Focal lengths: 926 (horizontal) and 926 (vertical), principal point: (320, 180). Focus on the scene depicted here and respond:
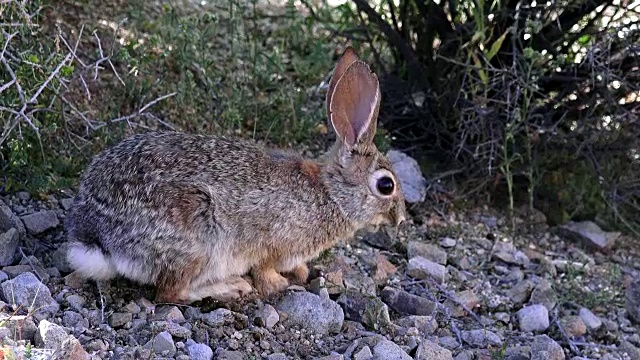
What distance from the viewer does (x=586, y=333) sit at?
5051mm

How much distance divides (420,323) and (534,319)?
71 centimetres

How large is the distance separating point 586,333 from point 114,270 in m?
2.56

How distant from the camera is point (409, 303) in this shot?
4840 millimetres

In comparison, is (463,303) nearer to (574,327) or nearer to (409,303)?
(409,303)

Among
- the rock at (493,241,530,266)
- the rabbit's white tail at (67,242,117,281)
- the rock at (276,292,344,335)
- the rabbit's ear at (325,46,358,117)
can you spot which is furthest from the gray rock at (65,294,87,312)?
the rock at (493,241,530,266)

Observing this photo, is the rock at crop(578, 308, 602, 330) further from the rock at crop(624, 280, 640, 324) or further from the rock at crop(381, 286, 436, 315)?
the rock at crop(381, 286, 436, 315)

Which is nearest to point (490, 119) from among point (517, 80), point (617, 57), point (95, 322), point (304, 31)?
point (517, 80)

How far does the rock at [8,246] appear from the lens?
4316mm

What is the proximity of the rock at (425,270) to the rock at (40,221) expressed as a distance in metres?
1.94

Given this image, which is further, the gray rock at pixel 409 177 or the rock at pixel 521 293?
the gray rock at pixel 409 177

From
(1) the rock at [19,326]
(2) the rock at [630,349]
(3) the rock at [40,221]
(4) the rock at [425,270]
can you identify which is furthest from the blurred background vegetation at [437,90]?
(1) the rock at [19,326]

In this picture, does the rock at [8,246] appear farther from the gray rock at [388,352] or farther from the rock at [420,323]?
the rock at [420,323]

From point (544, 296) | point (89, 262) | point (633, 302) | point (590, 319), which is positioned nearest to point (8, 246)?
point (89, 262)

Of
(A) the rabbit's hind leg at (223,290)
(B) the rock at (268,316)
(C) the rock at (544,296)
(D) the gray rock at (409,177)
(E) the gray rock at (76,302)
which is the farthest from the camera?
(D) the gray rock at (409,177)
